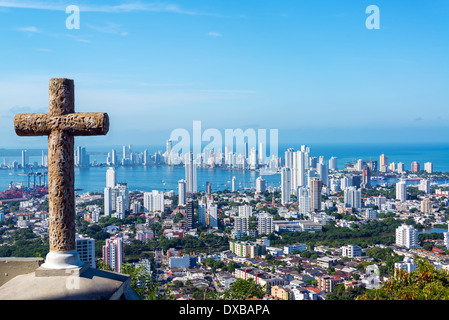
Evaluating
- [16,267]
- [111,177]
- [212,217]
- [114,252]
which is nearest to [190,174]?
[111,177]

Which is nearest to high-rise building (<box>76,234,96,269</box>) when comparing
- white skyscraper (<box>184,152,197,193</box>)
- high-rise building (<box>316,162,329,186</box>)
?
white skyscraper (<box>184,152,197,193</box>)

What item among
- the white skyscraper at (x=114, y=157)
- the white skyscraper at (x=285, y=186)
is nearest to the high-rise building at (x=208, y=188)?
the white skyscraper at (x=285, y=186)

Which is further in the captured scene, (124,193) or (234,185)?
(234,185)

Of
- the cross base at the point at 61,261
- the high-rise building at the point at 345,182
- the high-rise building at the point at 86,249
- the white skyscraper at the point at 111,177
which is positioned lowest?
the high-rise building at the point at 345,182

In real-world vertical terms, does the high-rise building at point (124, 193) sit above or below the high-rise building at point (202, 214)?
above

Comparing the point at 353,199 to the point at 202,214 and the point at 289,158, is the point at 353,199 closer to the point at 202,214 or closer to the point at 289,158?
the point at 289,158

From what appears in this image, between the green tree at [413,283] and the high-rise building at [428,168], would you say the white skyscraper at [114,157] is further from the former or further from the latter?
the high-rise building at [428,168]

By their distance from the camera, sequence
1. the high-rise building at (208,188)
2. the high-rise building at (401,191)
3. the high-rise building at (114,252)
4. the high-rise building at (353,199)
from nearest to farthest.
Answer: the high-rise building at (114,252) → the high-rise building at (353,199) → the high-rise building at (208,188) → the high-rise building at (401,191)
